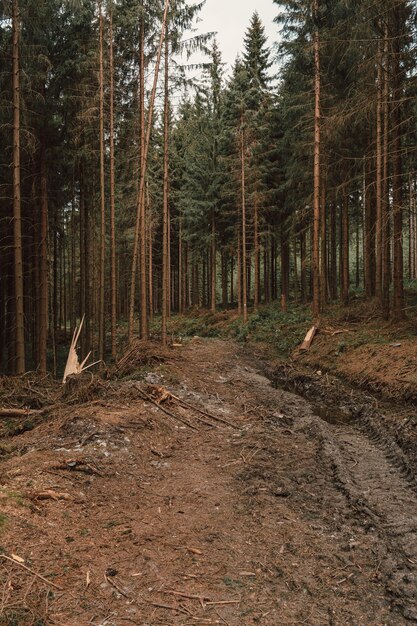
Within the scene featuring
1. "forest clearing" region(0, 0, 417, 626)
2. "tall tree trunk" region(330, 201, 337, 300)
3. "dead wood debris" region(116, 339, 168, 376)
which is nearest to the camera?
"forest clearing" region(0, 0, 417, 626)

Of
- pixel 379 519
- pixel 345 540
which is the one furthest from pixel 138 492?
pixel 379 519

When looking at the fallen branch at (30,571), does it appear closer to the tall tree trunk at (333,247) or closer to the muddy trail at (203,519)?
the muddy trail at (203,519)

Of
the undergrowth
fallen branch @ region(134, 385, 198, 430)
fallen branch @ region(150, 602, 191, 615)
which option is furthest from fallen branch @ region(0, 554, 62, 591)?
the undergrowth

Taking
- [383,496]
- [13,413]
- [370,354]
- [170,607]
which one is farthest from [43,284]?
[170,607]

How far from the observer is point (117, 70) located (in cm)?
1655

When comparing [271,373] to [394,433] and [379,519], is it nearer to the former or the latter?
[394,433]

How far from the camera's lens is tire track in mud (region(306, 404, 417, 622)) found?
359 cm

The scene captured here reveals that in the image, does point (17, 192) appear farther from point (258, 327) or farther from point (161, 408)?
point (258, 327)

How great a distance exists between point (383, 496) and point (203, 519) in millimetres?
2365

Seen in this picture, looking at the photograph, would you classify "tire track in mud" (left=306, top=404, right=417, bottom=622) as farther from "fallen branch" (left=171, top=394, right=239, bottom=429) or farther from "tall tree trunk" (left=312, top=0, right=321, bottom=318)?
"tall tree trunk" (left=312, top=0, right=321, bottom=318)

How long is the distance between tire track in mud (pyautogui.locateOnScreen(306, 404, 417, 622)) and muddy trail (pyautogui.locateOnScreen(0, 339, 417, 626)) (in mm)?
20

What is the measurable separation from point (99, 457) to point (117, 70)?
16.2 m

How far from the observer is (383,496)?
5.18 metres

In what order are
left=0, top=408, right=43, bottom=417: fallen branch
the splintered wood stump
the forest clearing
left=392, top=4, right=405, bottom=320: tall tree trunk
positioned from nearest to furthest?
1. the forest clearing
2. left=0, top=408, right=43, bottom=417: fallen branch
3. left=392, top=4, right=405, bottom=320: tall tree trunk
4. the splintered wood stump
